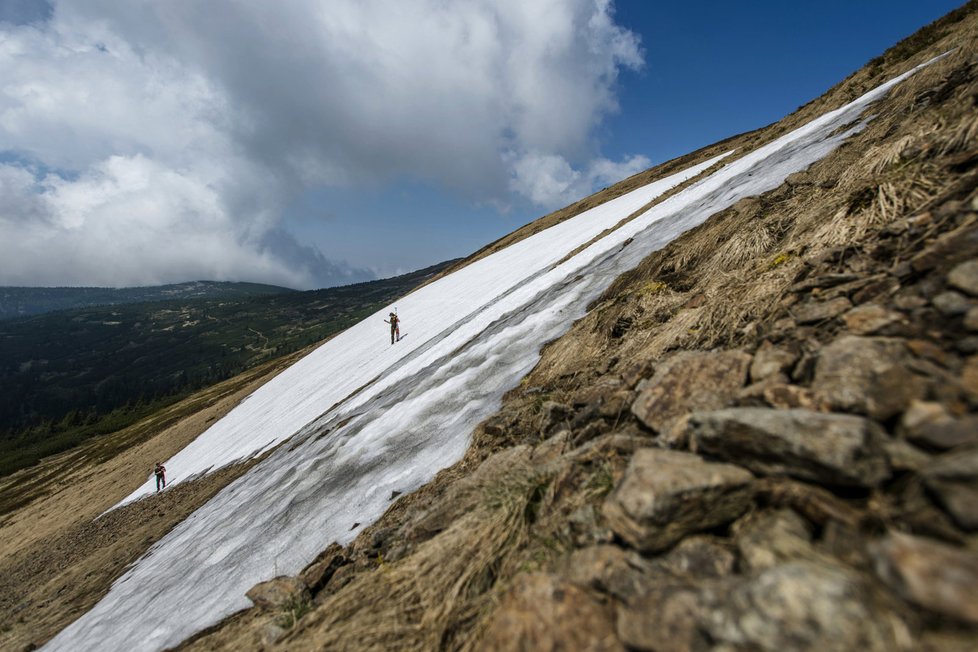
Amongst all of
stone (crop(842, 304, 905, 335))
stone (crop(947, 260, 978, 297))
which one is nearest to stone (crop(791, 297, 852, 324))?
stone (crop(842, 304, 905, 335))

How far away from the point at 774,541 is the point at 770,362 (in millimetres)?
1770

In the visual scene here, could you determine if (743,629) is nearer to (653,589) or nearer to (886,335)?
(653,589)

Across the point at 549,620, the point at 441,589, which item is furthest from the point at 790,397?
the point at 441,589

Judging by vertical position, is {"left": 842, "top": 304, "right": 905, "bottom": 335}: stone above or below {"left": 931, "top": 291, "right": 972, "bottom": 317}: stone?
below

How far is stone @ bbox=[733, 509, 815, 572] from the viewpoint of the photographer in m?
2.18

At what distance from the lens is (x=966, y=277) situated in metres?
2.86

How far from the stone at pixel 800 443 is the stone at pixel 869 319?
1082 millimetres

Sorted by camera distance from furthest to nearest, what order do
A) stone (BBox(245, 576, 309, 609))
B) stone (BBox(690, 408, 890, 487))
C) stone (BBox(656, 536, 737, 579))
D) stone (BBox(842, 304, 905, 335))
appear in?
stone (BBox(245, 576, 309, 609)), stone (BBox(842, 304, 905, 335)), stone (BBox(656, 536, 737, 579)), stone (BBox(690, 408, 890, 487))

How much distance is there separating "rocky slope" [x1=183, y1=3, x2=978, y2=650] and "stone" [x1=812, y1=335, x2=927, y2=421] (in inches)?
0.5

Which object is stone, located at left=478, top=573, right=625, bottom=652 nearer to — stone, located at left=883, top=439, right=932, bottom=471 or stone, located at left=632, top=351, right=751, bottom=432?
stone, located at left=632, top=351, right=751, bottom=432

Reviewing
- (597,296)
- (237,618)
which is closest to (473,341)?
(597,296)

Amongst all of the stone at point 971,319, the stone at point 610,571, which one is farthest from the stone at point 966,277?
the stone at point 610,571

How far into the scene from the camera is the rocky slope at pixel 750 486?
6.33 ft

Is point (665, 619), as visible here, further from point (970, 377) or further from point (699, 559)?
point (970, 377)
